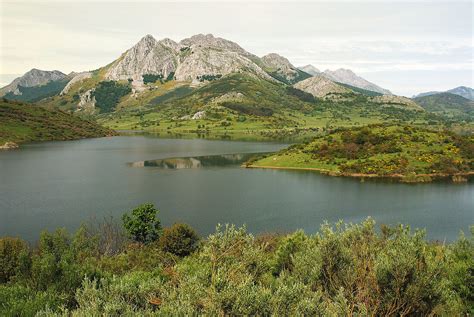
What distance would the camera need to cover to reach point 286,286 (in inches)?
943

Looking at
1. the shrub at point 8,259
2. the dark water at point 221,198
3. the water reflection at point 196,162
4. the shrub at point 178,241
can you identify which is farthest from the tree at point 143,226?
the water reflection at point 196,162

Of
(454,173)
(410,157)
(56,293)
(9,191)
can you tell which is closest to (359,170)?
(410,157)

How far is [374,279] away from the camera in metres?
30.9

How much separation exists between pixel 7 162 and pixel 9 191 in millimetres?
70293

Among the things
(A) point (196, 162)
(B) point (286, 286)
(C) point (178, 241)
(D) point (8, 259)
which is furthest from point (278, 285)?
(A) point (196, 162)

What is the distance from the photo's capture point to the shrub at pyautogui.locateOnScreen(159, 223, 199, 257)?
2432 inches

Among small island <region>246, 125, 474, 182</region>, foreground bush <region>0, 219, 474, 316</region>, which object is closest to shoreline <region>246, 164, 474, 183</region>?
small island <region>246, 125, 474, 182</region>

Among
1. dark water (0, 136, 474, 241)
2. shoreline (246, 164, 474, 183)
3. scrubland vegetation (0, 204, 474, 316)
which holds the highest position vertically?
scrubland vegetation (0, 204, 474, 316)

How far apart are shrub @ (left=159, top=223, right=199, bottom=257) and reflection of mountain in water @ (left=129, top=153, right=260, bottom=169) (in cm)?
10227

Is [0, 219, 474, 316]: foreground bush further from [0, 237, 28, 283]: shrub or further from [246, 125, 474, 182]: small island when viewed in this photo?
[246, 125, 474, 182]: small island

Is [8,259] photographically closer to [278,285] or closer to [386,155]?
[278,285]

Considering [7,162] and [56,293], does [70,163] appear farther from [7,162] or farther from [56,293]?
[56,293]

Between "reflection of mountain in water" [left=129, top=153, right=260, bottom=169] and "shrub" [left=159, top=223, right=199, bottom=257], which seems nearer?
"shrub" [left=159, top=223, right=199, bottom=257]

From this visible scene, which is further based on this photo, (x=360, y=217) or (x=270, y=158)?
(x=270, y=158)
